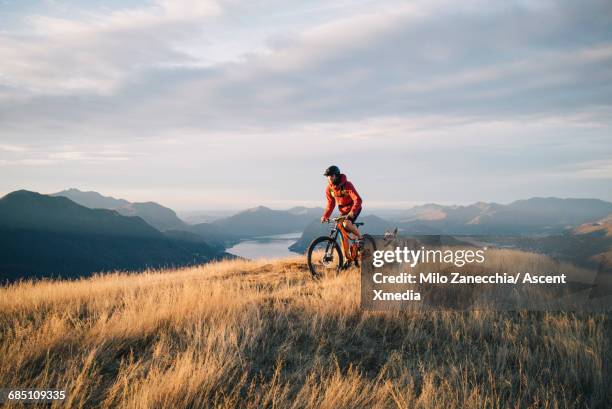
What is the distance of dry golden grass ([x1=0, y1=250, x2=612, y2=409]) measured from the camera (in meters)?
4.02

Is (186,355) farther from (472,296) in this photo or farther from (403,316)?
(472,296)

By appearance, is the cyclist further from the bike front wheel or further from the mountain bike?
the bike front wheel

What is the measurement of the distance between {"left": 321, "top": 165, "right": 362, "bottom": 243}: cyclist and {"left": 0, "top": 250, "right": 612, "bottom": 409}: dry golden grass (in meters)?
3.02

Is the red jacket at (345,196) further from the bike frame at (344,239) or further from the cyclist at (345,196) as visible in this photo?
the bike frame at (344,239)

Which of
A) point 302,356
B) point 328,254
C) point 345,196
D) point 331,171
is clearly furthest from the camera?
point 328,254

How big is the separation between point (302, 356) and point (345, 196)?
5.80 meters

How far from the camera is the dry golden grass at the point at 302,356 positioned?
402 centimetres

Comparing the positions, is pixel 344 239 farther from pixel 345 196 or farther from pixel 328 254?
pixel 345 196

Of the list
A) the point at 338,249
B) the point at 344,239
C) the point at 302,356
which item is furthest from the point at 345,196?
the point at 302,356

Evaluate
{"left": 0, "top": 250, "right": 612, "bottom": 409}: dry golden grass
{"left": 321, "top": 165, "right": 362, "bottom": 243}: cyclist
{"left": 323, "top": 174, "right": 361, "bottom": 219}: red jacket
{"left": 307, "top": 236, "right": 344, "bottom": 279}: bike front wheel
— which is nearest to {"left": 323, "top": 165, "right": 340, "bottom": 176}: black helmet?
{"left": 321, "top": 165, "right": 362, "bottom": 243}: cyclist

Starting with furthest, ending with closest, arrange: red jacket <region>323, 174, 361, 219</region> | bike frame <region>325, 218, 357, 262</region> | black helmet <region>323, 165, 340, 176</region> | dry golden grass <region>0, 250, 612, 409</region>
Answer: bike frame <region>325, 218, 357, 262</region>, red jacket <region>323, 174, 361, 219</region>, black helmet <region>323, 165, 340, 176</region>, dry golden grass <region>0, 250, 612, 409</region>

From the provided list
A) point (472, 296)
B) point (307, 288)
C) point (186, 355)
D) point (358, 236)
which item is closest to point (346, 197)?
point (358, 236)

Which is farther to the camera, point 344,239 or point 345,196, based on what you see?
point 344,239

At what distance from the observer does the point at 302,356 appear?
504 cm
